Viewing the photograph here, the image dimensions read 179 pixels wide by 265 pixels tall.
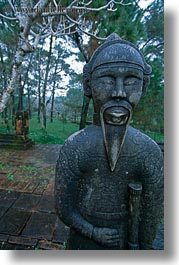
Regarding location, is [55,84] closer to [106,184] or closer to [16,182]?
[16,182]

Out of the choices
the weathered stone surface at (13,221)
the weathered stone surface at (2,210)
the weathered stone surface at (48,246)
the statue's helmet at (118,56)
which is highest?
the statue's helmet at (118,56)

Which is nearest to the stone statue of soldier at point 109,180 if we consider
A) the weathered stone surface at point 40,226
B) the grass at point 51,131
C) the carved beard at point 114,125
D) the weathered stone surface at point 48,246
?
the carved beard at point 114,125

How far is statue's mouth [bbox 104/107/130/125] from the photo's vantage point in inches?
25.7

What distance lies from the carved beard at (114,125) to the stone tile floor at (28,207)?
3.28ft

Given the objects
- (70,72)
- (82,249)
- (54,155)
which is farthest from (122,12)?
(70,72)

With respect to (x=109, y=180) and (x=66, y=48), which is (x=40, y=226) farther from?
(x=66, y=48)

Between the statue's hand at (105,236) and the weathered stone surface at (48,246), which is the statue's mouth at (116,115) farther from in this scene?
the weathered stone surface at (48,246)

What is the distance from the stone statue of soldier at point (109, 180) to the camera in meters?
0.70

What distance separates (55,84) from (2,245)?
5.99m

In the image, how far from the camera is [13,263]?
38.8 inches

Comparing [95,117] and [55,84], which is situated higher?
[55,84]

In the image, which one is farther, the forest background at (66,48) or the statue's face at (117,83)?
the forest background at (66,48)

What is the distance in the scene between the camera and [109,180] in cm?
73

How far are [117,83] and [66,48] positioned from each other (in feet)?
19.9
